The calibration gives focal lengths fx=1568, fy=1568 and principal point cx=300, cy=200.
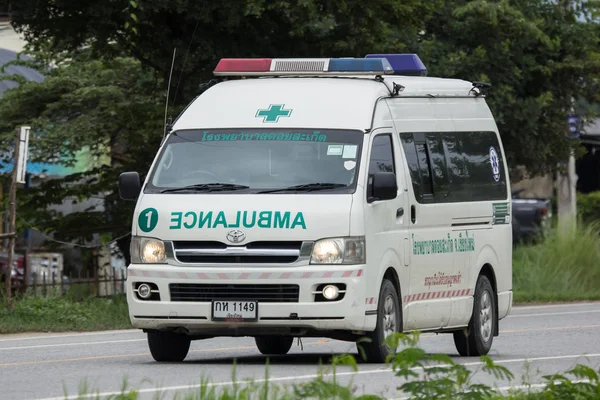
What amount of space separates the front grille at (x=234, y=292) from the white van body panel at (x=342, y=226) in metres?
0.06

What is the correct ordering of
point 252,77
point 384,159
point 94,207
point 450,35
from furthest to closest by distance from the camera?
1. point 450,35
2. point 94,207
3. point 252,77
4. point 384,159

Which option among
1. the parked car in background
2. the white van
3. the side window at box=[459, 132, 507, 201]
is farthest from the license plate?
the parked car in background

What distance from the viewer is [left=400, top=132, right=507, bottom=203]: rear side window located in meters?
13.9

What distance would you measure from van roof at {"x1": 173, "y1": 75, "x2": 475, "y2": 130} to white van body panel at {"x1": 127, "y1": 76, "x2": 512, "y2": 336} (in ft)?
0.04

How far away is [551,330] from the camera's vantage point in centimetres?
1816

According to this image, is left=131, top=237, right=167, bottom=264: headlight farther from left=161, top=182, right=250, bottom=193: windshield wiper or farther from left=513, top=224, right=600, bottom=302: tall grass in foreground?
left=513, top=224, right=600, bottom=302: tall grass in foreground

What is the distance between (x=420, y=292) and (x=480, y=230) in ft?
4.95

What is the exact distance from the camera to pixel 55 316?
19141mm

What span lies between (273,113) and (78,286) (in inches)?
375

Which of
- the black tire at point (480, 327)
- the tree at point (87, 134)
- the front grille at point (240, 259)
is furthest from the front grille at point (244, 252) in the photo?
the tree at point (87, 134)

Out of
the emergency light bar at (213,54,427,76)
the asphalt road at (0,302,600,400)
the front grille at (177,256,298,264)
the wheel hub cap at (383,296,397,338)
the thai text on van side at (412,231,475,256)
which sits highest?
the emergency light bar at (213,54,427,76)

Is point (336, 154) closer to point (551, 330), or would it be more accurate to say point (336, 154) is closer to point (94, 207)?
point (551, 330)

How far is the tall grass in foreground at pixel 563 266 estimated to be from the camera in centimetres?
2775

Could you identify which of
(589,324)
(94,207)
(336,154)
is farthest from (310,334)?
(94,207)
